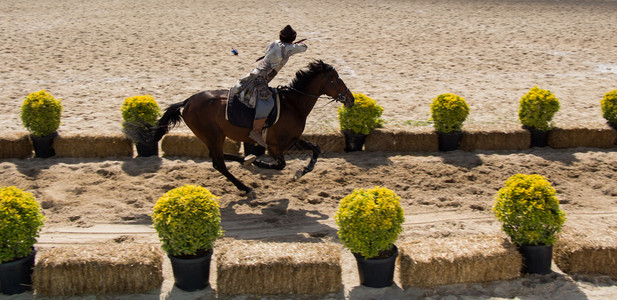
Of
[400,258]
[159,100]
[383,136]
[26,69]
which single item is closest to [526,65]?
[383,136]

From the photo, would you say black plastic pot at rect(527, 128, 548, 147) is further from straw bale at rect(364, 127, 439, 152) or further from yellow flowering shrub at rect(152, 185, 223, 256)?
yellow flowering shrub at rect(152, 185, 223, 256)

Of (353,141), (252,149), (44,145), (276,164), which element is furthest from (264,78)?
(44,145)

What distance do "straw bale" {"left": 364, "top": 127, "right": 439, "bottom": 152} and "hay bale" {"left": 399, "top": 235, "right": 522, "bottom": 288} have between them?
15.3 feet

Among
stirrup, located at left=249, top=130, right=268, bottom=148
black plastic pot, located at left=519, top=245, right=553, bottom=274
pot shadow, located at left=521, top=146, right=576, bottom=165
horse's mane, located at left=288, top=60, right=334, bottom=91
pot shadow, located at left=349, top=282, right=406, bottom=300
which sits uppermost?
horse's mane, located at left=288, top=60, right=334, bottom=91

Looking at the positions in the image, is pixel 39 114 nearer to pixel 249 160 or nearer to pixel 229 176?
pixel 229 176

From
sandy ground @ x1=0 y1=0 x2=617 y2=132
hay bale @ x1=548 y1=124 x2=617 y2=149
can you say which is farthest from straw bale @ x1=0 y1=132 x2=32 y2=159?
hay bale @ x1=548 y1=124 x2=617 y2=149

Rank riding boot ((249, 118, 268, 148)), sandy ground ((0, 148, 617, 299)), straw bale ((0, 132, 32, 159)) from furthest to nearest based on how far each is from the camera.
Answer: straw bale ((0, 132, 32, 159))
riding boot ((249, 118, 268, 148))
sandy ground ((0, 148, 617, 299))

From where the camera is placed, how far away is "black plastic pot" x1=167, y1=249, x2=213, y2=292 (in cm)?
682

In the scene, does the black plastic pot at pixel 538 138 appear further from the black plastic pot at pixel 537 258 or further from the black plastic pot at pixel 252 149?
the black plastic pot at pixel 252 149

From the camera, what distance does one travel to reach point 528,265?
7.33 m

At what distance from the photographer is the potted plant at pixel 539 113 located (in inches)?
464

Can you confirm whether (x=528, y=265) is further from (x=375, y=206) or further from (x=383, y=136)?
(x=383, y=136)

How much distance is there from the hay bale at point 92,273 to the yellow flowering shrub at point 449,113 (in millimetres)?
6862

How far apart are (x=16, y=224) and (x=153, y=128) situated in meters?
3.80
